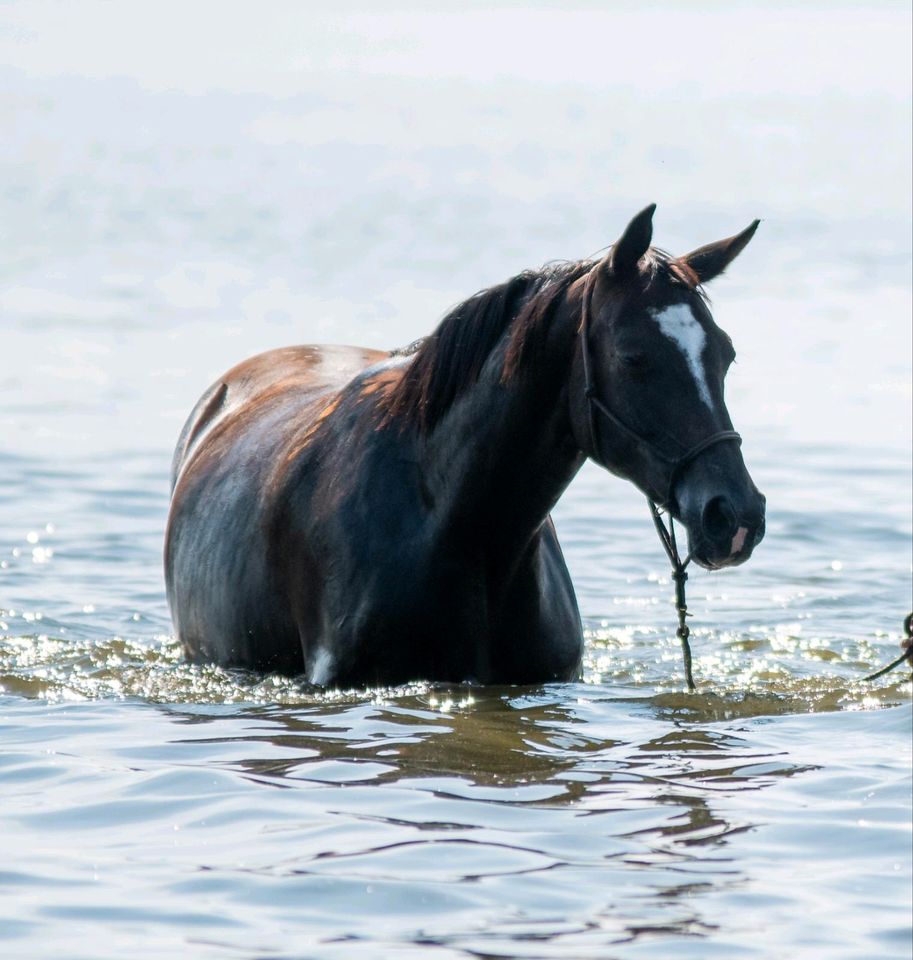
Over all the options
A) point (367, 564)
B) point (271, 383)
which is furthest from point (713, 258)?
point (271, 383)

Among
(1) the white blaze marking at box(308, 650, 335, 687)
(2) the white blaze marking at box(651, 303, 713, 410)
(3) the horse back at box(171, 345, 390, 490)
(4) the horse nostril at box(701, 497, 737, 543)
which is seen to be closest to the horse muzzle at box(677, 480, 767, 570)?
(4) the horse nostril at box(701, 497, 737, 543)

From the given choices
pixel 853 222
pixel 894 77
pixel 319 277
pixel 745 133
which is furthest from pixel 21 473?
pixel 894 77

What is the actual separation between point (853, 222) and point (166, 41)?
34.4m

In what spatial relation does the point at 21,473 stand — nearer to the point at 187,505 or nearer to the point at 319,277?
the point at 187,505

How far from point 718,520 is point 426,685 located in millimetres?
1302

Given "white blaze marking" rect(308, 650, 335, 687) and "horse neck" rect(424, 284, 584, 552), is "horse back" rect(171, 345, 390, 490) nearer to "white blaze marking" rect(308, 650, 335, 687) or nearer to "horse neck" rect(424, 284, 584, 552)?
"white blaze marking" rect(308, 650, 335, 687)

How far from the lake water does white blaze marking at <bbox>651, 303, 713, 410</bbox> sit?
3.61 feet

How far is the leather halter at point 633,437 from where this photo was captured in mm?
5246

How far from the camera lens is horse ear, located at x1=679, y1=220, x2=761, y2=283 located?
18.8 ft

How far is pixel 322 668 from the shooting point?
6.20 meters

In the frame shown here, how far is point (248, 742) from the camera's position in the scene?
559cm

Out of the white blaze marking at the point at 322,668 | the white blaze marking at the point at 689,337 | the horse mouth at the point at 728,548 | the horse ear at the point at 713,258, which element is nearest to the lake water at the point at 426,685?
the white blaze marking at the point at 322,668

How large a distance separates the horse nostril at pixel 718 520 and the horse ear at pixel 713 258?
853 mm

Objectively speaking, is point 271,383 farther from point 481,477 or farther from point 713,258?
point 713,258
